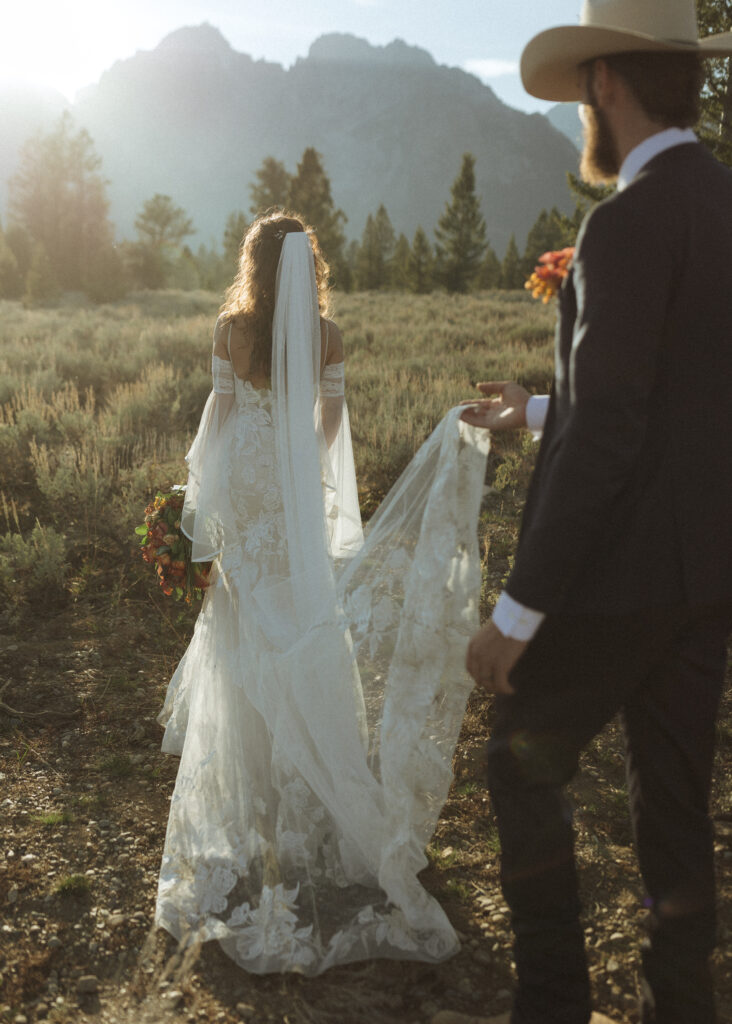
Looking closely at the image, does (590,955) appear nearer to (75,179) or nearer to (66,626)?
(66,626)

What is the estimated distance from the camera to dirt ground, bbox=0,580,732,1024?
2.34 metres

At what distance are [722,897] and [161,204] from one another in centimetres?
4759

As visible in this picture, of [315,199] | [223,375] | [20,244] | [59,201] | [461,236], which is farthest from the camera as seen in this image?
[461,236]

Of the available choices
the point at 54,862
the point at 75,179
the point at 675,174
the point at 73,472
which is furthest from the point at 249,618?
the point at 75,179

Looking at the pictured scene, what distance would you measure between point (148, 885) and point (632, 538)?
7.75ft

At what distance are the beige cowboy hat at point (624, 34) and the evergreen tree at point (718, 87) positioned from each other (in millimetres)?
8184

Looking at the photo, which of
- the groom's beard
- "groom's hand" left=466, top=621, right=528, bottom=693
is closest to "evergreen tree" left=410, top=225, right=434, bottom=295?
the groom's beard

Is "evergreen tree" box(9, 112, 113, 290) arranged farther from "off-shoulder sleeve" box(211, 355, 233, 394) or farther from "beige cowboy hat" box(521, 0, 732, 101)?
"beige cowboy hat" box(521, 0, 732, 101)

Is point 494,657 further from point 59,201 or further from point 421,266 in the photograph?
point 421,266

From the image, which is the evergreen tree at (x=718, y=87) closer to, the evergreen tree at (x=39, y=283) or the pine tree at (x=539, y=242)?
the evergreen tree at (x=39, y=283)

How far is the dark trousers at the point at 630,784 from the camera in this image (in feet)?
5.50

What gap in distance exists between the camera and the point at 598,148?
174cm

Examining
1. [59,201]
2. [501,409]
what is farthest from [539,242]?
[501,409]

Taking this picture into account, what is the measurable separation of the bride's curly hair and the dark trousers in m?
2.16
